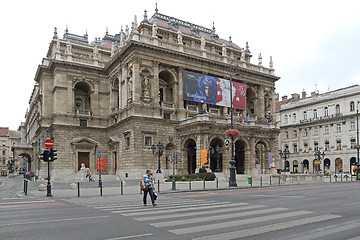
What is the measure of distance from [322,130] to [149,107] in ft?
→ 132

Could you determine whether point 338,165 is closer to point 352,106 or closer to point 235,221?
point 352,106

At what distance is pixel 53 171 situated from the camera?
45.2 metres

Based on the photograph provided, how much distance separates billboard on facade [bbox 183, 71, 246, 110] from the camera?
46.3m

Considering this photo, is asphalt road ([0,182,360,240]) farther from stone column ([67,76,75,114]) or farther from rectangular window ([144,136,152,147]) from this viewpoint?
stone column ([67,76,75,114])

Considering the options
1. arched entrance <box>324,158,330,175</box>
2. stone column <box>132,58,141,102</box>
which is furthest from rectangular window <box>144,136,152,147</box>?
arched entrance <box>324,158,330,175</box>

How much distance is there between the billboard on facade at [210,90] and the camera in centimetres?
4631

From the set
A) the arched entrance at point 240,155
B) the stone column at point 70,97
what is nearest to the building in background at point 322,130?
the arched entrance at point 240,155

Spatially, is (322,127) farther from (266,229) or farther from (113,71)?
(266,229)

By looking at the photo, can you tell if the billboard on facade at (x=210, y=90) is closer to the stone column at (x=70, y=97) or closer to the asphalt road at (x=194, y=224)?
the stone column at (x=70, y=97)

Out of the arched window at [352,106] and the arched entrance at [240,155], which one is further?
the arched window at [352,106]

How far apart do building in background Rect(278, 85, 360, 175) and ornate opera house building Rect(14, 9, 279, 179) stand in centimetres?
1798

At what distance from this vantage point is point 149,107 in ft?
141

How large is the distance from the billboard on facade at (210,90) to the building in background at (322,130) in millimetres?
19138

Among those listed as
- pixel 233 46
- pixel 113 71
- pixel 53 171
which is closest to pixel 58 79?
pixel 113 71
